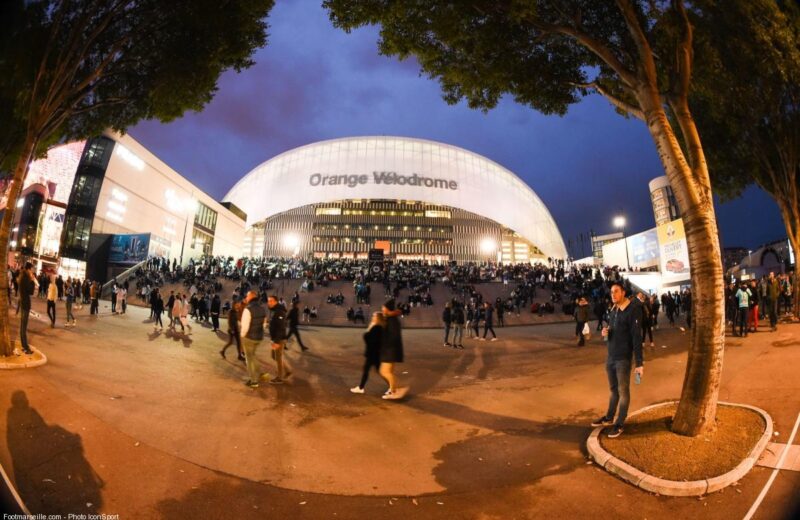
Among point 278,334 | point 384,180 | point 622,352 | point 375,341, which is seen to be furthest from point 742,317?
point 384,180

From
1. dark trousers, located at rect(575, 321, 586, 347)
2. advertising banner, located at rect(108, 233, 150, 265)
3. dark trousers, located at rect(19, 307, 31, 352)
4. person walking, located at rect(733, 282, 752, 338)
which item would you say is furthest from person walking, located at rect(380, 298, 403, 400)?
advertising banner, located at rect(108, 233, 150, 265)

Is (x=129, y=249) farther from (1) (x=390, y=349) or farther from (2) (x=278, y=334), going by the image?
(1) (x=390, y=349)

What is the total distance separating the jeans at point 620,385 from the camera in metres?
4.79

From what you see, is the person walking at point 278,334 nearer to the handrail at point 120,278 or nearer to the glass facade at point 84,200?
the handrail at point 120,278

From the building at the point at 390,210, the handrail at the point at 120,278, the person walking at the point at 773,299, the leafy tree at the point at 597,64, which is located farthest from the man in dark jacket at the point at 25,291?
the building at the point at 390,210

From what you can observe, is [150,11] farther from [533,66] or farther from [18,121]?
[533,66]

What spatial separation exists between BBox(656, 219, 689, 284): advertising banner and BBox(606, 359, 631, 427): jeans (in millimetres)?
21089

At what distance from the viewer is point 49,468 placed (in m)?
3.73

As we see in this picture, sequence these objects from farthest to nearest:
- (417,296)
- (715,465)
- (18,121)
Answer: (417,296), (18,121), (715,465)

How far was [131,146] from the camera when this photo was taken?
119 feet

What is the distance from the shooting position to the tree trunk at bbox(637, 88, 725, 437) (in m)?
4.49

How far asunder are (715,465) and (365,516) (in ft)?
11.2

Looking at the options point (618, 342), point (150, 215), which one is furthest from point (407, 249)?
point (618, 342)

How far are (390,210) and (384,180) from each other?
6.29m
